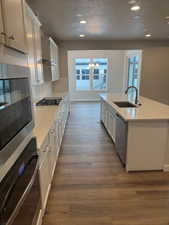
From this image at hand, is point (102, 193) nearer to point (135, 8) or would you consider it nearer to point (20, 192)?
point (20, 192)

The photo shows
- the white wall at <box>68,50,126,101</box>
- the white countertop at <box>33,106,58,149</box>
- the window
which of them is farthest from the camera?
the white wall at <box>68,50,126,101</box>

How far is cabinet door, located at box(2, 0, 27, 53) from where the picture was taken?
1078mm

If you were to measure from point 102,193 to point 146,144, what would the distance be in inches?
40.9

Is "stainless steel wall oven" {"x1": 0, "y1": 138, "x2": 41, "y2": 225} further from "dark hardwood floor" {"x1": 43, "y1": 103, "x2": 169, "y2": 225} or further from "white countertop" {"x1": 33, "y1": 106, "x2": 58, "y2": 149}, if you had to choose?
"dark hardwood floor" {"x1": 43, "y1": 103, "x2": 169, "y2": 225}

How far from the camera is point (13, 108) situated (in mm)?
1131

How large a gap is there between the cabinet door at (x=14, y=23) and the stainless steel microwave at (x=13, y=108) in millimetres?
168

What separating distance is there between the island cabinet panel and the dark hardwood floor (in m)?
0.15

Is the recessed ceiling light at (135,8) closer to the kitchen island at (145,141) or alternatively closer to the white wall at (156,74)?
the kitchen island at (145,141)

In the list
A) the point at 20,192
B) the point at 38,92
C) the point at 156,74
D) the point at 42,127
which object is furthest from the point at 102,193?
the point at 156,74

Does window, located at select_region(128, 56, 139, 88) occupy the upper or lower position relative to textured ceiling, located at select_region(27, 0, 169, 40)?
lower

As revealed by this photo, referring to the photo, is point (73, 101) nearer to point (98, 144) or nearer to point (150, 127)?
point (98, 144)

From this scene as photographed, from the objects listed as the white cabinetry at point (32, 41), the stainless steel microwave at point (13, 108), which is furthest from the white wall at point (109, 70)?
the stainless steel microwave at point (13, 108)

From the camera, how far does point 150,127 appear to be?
8.70ft

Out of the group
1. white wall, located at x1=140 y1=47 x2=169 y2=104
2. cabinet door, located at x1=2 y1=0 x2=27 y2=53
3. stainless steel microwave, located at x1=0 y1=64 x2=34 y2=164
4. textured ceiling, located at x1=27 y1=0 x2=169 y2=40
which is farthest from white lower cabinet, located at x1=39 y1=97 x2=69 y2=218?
white wall, located at x1=140 y1=47 x2=169 y2=104
